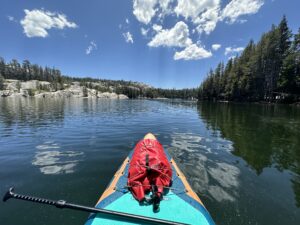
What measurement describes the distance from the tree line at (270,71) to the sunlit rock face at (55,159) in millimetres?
56921

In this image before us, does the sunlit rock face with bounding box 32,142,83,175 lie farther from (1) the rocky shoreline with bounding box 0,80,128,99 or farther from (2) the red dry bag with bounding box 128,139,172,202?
(1) the rocky shoreline with bounding box 0,80,128,99

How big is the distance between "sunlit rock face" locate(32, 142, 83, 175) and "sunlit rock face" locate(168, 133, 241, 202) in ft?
16.9

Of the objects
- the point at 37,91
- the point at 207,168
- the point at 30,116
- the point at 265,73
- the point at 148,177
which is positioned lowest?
the point at 207,168

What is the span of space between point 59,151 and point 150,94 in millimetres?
178607

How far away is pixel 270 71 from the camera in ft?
183

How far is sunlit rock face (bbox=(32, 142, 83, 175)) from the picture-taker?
7227 millimetres

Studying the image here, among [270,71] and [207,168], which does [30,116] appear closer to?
[207,168]

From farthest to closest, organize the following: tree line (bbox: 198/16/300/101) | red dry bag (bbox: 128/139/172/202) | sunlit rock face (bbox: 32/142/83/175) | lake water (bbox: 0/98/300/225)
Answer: tree line (bbox: 198/16/300/101), sunlit rock face (bbox: 32/142/83/175), lake water (bbox: 0/98/300/225), red dry bag (bbox: 128/139/172/202)

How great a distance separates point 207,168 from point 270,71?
6351cm

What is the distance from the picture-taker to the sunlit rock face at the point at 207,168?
227 inches

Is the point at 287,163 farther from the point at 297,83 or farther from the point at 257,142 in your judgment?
the point at 297,83

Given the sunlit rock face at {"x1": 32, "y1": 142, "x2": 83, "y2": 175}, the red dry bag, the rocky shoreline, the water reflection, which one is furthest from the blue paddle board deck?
the rocky shoreline

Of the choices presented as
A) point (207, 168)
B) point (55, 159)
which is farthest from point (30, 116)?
point (207, 168)

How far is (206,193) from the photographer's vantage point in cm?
557
